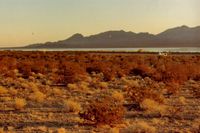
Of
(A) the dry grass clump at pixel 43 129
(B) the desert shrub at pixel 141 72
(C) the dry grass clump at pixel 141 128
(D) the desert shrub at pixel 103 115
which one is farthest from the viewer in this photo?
(B) the desert shrub at pixel 141 72

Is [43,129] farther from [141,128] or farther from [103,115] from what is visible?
[141,128]

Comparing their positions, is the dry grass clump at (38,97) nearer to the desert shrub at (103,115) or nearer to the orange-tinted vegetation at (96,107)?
→ the orange-tinted vegetation at (96,107)

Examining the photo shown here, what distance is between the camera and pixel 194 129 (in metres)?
14.9

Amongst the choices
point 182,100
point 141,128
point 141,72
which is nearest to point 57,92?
point 182,100

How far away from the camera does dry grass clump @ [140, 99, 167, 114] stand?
1866 cm

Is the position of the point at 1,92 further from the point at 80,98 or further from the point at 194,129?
the point at 194,129

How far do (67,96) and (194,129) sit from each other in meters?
9.68

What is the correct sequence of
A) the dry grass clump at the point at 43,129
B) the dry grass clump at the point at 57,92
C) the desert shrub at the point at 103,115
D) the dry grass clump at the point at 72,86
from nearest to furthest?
the dry grass clump at the point at 43,129
the desert shrub at the point at 103,115
the dry grass clump at the point at 57,92
the dry grass clump at the point at 72,86

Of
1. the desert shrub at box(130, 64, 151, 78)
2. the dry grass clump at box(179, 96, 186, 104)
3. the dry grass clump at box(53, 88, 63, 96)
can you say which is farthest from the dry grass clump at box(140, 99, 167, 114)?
the desert shrub at box(130, 64, 151, 78)

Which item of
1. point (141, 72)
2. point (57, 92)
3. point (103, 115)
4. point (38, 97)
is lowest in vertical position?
point (141, 72)

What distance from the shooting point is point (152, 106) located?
62.6 ft

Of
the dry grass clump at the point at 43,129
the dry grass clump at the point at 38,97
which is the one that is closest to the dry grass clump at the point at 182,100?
the dry grass clump at the point at 38,97

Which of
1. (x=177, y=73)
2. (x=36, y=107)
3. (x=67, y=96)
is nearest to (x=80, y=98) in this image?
(x=67, y=96)

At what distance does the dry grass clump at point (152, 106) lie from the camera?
18.7 m
